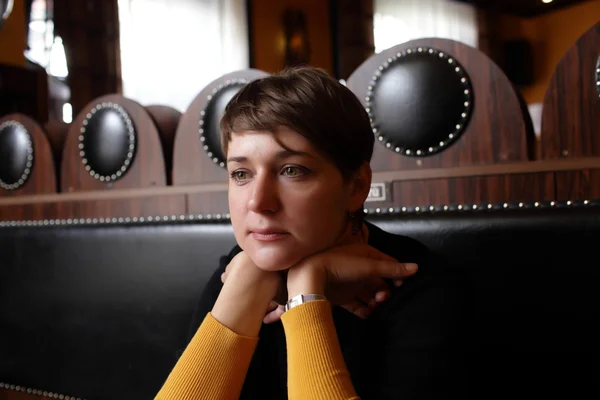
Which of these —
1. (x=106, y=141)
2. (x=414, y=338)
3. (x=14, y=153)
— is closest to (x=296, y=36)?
(x=14, y=153)

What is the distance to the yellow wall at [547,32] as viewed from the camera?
533 centimetres

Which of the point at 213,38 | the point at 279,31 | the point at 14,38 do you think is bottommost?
the point at 14,38

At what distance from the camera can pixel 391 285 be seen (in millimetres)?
860

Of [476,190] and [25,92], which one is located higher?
[25,92]

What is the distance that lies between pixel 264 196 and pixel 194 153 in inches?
29.9

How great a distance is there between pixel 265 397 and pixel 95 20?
12.4 ft

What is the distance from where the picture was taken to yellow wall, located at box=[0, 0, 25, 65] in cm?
315

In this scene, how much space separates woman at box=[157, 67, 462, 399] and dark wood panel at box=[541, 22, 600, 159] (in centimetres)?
37

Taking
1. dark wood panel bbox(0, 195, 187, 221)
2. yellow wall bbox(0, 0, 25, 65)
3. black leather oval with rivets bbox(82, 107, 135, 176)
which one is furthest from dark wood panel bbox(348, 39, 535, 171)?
yellow wall bbox(0, 0, 25, 65)

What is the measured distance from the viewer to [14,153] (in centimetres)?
174

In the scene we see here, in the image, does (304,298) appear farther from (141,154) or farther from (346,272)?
(141,154)

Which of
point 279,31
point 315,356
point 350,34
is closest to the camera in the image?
point 315,356

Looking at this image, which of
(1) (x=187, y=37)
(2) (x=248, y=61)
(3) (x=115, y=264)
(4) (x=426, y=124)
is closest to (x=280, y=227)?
(4) (x=426, y=124)

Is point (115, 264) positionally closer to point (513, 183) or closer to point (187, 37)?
point (513, 183)
